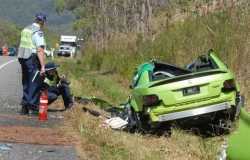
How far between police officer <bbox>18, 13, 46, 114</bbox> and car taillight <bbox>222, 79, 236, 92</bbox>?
14.1 feet

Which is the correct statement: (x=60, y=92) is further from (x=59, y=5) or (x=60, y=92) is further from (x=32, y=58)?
(x=59, y=5)

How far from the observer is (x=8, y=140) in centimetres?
956

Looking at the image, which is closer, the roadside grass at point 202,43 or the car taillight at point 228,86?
the car taillight at point 228,86

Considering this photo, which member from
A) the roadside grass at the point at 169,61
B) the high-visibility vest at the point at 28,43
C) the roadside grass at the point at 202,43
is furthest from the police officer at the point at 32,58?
the roadside grass at the point at 202,43

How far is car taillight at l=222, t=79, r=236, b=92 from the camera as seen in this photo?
10.1 meters

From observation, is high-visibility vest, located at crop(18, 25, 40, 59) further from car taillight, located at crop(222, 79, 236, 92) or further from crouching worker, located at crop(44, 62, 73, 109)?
car taillight, located at crop(222, 79, 236, 92)

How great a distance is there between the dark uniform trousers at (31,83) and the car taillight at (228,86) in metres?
4.50

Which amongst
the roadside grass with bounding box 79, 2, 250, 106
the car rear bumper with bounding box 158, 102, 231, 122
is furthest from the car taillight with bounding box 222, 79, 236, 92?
the roadside grass with bounding box 79, 2, 250, 106

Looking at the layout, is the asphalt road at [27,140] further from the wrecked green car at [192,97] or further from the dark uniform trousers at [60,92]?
the wrecked green car at [192,97]

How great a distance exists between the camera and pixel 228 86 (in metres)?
10.1

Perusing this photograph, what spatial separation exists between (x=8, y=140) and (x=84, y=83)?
12492mm

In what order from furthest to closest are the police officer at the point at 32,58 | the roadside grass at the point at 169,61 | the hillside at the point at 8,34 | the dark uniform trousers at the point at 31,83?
the hillside at the point at 8,34
the dark uniform trousers at the point at 31,83
the police officer at the point at 32,58
the roadside grass at the point at 169,61

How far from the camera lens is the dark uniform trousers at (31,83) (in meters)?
13.4

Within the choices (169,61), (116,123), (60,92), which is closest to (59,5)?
(169,61)
